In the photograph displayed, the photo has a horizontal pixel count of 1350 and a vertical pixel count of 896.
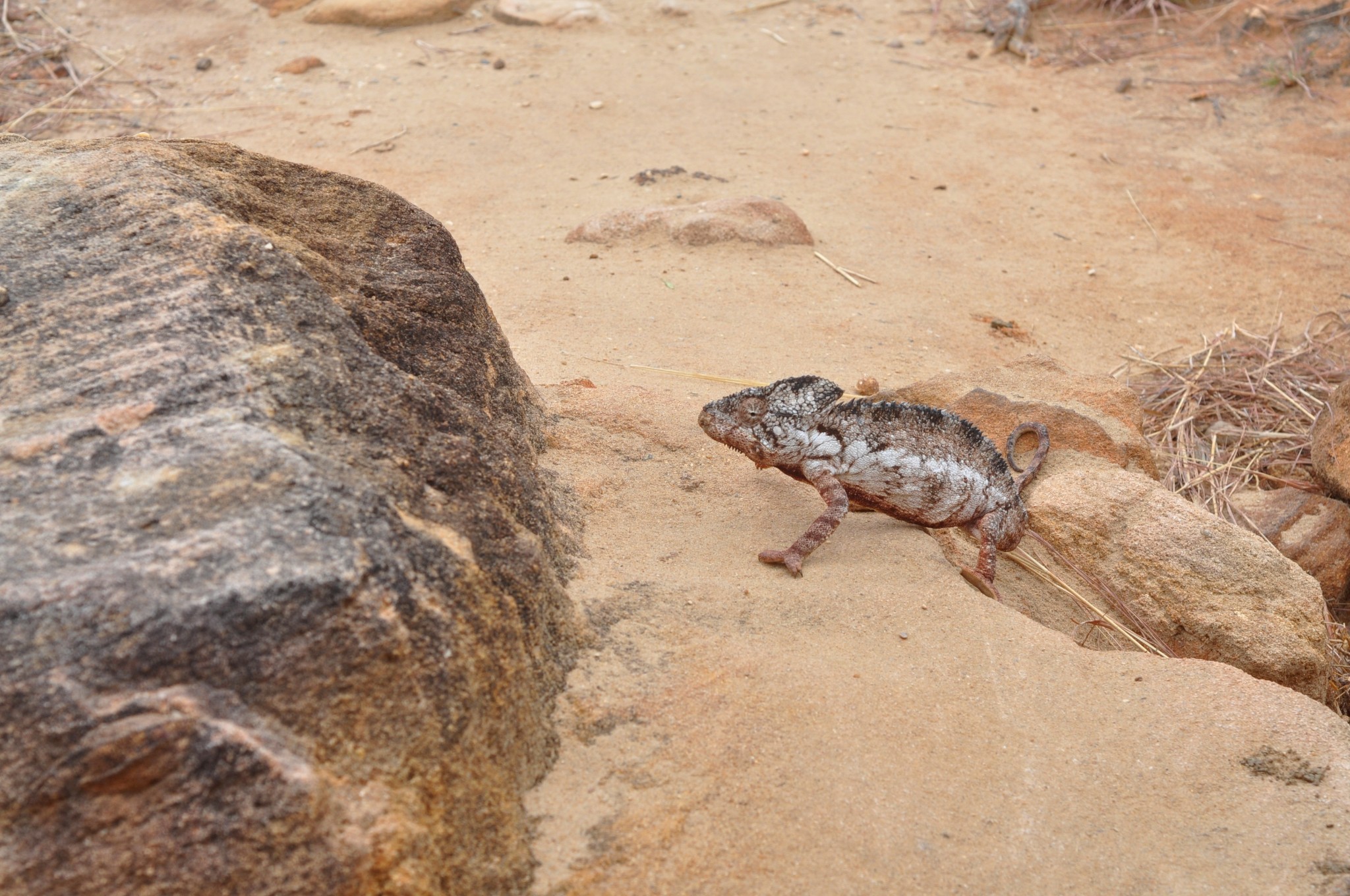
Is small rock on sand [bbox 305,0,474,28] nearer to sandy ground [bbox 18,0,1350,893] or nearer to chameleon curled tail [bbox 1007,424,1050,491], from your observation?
sandy ground [bbox 18,0,1350,893]

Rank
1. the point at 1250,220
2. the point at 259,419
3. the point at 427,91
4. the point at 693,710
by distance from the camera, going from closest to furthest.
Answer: the point at 259,419 < the point at 693,710 < the point at 1250,220 < the point at 427,91

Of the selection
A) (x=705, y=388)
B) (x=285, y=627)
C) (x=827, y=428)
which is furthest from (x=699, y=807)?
(x=705, y=388)

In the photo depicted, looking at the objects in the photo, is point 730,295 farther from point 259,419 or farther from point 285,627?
point 285,627

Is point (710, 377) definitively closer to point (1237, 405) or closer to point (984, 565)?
point (984, 565)

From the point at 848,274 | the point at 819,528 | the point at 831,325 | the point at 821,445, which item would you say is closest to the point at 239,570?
the point at 819,528

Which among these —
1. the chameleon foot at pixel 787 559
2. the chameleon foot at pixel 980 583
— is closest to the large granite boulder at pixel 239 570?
the chameleon foot at pixel 787 559

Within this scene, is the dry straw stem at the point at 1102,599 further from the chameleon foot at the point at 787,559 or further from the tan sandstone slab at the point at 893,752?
the chameleon foot at the point at 787,559
